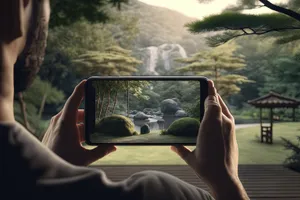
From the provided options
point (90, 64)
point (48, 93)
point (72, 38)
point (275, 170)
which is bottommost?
point (275, 170)

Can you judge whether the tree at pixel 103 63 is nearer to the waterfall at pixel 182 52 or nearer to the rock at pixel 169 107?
the waterfall at pixel 182 52

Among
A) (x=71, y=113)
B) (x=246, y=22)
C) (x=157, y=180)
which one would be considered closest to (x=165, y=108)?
(x=71, y=113)

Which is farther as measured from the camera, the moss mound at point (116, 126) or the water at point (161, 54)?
the water at point (161, 54)

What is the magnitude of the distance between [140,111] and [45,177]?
0.36 m

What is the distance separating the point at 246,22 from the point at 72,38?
480 cm

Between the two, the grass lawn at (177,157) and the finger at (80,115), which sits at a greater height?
the finger at (80,115)

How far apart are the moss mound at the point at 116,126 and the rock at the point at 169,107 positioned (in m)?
0.05

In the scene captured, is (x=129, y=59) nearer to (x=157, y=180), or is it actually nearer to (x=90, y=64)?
(x=90, y=64)

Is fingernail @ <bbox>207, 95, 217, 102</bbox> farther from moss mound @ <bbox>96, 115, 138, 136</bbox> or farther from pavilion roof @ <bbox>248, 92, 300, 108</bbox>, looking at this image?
pavilion roof @ <bbox>248, 92, 300, 108</bbox>

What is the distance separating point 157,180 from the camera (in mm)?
141

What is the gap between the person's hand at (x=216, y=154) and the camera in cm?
25

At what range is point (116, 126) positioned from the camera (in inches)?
16.3

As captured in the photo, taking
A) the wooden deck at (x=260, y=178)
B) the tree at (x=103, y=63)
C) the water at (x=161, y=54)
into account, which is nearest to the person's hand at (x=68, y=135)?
the wooden deck at (x=260, y=178)

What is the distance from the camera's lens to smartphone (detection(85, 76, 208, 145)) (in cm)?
36
